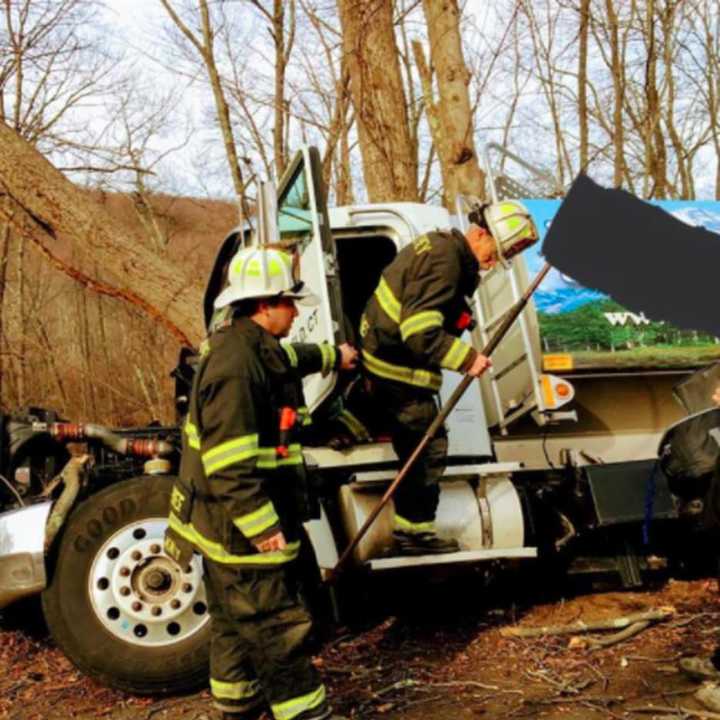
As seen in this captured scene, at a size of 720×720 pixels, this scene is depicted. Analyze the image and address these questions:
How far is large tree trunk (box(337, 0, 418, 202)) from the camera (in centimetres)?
899

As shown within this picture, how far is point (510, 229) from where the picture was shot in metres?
4.59

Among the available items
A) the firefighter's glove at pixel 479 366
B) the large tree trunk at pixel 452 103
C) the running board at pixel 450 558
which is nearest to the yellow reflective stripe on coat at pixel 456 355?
the firefighter's glove at pixel 479 366

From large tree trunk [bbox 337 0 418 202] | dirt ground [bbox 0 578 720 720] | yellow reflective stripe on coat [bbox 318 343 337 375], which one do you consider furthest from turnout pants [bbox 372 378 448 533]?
large tree trunk [bbox 337 0 418 202]

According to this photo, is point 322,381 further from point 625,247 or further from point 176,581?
point 625,247

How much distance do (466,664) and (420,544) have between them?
2.05ft

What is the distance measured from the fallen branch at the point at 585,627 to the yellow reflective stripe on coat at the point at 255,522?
215 cm

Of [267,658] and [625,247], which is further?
[267,658]

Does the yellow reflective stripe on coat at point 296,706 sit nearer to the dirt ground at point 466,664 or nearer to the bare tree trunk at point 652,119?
the dirt ground at point 466,664

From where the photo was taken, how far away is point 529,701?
12.7 ft

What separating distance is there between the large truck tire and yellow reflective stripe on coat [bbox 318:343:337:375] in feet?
3.63

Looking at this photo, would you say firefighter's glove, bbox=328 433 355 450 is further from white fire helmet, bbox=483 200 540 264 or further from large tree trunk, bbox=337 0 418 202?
large tree trunk, bbox=337 0 418 202

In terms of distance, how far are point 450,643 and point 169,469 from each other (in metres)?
1.76

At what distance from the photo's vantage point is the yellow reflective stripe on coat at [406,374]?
4.65 m

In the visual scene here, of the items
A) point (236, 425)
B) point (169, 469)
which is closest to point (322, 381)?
point (169, 469)
